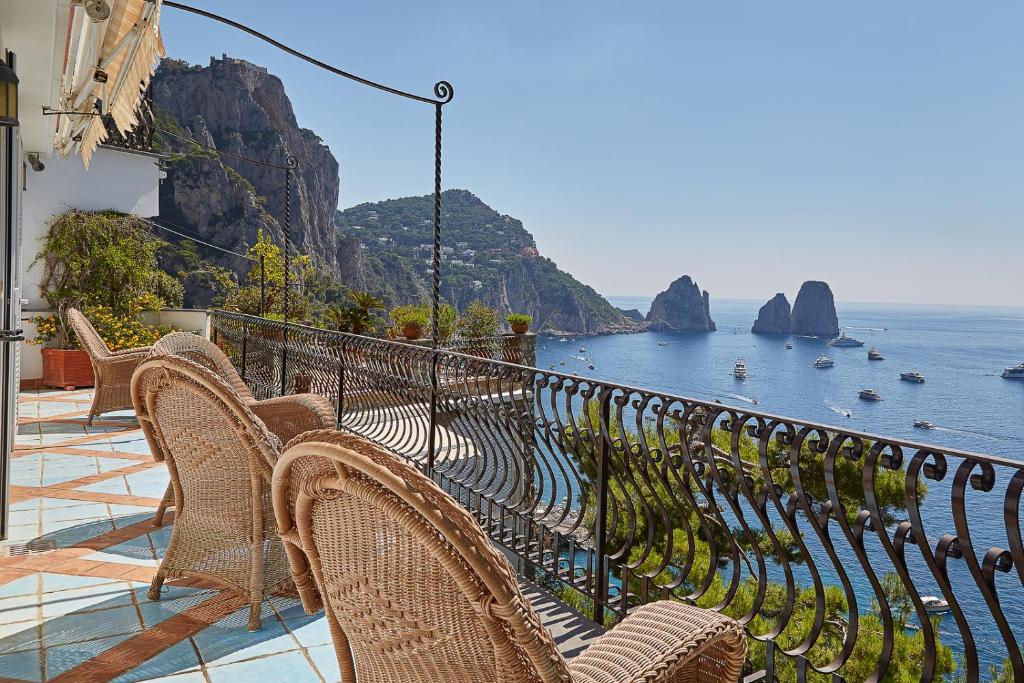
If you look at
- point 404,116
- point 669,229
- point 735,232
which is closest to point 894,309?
point 735,232

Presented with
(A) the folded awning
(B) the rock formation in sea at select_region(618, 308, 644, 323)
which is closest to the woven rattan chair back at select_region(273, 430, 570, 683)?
(A) the folded awning

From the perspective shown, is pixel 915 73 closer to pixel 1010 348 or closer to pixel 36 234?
pixel 1010 348

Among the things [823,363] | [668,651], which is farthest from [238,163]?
[668,651]

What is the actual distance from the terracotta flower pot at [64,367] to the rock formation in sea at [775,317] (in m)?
75.6

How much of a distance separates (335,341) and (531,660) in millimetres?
4746

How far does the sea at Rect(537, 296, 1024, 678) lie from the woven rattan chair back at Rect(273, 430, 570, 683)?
25.3 meters

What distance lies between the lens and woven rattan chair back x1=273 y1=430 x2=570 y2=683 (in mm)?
1031

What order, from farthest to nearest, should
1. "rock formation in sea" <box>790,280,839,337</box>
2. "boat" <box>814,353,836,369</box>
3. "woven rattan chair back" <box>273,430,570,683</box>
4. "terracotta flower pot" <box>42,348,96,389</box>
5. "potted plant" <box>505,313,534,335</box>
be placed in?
1. "rock formation in sea" <box>790,280,839,337</box>
2. "boat" <box>814,353,836,369</box>
3. "potted plant" <box>505,313,534,335</box>
4. "terracotta flower pot" <box>42,348,96,389</box>
5. "woven rattan chair back" <box>273,430,570,683</box>

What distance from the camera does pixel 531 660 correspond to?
107 cm

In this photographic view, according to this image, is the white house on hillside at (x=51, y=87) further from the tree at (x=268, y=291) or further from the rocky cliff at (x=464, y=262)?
the rocky cliff at (x=464, y=262)

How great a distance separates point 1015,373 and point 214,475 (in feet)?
178

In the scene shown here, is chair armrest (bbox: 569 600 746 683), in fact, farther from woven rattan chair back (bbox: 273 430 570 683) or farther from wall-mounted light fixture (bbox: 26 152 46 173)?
wall-mounted light fixture (bbox: 26 152 46 173)

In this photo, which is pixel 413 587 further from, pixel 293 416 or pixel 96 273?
pixel 96 273

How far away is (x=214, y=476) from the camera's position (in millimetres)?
2543
